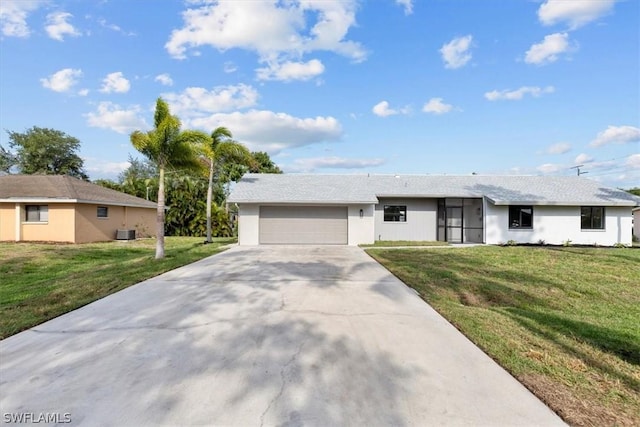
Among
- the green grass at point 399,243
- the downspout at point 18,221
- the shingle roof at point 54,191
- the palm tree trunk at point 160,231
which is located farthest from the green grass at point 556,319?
the downspout at point 18,221

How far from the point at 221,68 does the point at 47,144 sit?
1345 inches

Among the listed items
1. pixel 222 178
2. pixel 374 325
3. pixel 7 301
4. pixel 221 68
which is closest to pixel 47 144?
pixel 222 178

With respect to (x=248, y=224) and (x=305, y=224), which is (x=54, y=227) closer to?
(x=248, y=224)

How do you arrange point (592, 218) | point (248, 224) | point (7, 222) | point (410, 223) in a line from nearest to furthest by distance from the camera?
1. point (248, 224)
2. point (592, 218)
3. point (7, 222)
4. point (410, 223)

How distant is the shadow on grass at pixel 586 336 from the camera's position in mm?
3629

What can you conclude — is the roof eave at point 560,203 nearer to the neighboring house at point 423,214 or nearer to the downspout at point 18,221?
the neighboring house at point 423,214

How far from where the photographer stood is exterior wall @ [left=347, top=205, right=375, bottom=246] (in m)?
17.2

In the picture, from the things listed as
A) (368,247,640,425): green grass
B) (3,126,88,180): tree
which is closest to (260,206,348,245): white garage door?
(368,247,640,425): green grass

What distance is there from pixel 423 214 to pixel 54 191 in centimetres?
1958

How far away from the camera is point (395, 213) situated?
18406mm

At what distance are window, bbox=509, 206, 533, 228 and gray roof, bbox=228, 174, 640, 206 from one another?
0.56 meters

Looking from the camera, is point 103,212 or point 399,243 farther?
point 103,212

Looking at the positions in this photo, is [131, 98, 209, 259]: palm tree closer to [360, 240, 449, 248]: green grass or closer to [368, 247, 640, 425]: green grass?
[368, 247, 640, 425]: green grass

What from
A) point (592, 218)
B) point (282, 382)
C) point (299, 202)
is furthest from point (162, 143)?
point (592, 218)
